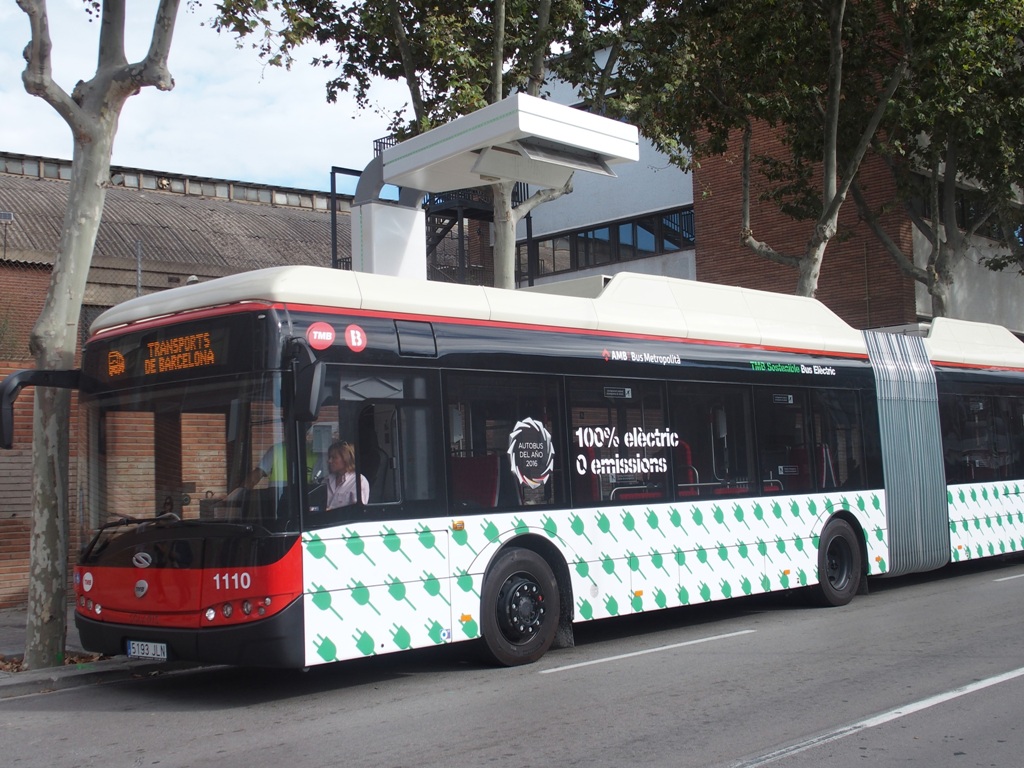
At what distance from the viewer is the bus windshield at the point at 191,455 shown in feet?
25.7

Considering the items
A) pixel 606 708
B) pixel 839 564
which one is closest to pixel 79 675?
pixel 606 708

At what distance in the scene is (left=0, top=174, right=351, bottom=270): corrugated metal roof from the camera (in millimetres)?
29984

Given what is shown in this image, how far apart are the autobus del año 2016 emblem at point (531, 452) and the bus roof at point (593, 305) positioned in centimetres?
94

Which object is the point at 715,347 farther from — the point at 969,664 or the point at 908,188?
the point at 908,188

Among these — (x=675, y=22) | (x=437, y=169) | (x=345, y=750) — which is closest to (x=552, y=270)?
(x=675, y=22)

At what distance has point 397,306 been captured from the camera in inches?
346

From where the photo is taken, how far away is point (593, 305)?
1060cm

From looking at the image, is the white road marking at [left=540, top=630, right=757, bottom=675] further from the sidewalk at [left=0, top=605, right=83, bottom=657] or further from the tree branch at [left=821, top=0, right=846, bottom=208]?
the tree branch at [left=821, top=0, right=846, bottom=208]

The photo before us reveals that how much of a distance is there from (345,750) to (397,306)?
354cm

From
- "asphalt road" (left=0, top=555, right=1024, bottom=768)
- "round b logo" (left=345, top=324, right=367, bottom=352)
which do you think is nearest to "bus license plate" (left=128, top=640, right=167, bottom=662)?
"asphalt road" (left=0, top=555, right=1024, bottom=768)

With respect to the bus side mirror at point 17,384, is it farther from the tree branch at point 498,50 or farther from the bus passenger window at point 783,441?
the tree branch at point 498,50

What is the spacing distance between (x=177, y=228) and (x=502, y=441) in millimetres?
25904

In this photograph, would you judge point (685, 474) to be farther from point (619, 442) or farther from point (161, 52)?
point (161, 52)

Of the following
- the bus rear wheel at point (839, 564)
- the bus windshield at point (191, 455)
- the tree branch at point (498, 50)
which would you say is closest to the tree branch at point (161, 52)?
the bus windshield at point (191, 455)
